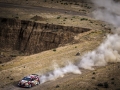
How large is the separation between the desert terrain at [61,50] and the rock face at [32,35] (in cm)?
42

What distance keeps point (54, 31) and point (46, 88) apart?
27.1 m

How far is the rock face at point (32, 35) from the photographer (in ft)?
195

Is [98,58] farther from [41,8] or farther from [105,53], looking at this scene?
[41,8]

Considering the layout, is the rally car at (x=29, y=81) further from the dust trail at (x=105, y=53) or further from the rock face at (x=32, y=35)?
the rock face at (x=32, y=35)

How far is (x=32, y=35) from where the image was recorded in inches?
2438

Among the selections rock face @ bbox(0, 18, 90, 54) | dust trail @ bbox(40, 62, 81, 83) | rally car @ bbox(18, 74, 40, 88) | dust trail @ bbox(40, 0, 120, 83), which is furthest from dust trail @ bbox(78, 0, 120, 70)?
rock face @ bbox(0, 18, 90, 54)

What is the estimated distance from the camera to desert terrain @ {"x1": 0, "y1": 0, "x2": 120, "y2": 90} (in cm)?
3534

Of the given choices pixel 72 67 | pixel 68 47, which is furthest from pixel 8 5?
pixel 72 67

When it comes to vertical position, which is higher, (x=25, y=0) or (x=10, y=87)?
(x=25, y=0)

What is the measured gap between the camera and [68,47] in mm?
49781

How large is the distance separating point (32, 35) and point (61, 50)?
1449cm

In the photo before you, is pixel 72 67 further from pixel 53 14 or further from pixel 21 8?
pixel 21 8

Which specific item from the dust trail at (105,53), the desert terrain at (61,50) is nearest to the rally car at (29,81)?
the desert terrain at (61,50)

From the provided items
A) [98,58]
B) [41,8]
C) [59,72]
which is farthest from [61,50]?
[41,8]
